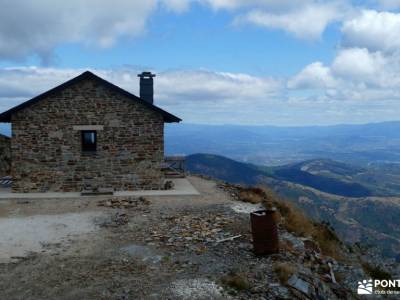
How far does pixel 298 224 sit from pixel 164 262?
7002mm

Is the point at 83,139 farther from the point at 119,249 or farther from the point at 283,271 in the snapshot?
the point at 283,271

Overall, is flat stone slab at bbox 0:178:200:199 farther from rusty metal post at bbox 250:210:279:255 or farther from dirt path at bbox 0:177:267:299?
rusty metal post at bbox 250:210:279:255

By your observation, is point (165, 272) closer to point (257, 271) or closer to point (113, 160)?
point (257, 271)

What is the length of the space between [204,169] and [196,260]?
152m

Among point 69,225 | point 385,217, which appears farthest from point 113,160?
point 385,217

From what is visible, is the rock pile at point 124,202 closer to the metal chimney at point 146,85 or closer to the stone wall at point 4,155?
the metal chimney at point 146,85

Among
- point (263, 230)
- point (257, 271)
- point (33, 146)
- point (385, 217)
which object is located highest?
point (33, 146)

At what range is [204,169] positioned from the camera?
536 ft

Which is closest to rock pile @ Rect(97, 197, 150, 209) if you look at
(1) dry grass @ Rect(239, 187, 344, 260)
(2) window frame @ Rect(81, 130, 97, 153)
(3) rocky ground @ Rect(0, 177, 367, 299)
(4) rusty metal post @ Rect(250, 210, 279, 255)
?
(3) rocky ground @ Rect(0, 177, 367, 299)

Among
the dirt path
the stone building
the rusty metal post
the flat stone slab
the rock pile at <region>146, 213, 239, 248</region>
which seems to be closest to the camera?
the dirt path

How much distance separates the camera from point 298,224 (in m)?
16.2

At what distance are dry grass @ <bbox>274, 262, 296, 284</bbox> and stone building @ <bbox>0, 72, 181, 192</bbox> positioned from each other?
10956 millimetres

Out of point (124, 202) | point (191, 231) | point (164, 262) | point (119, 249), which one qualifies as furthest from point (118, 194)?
point (164, 262)

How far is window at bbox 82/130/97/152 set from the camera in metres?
20.5
